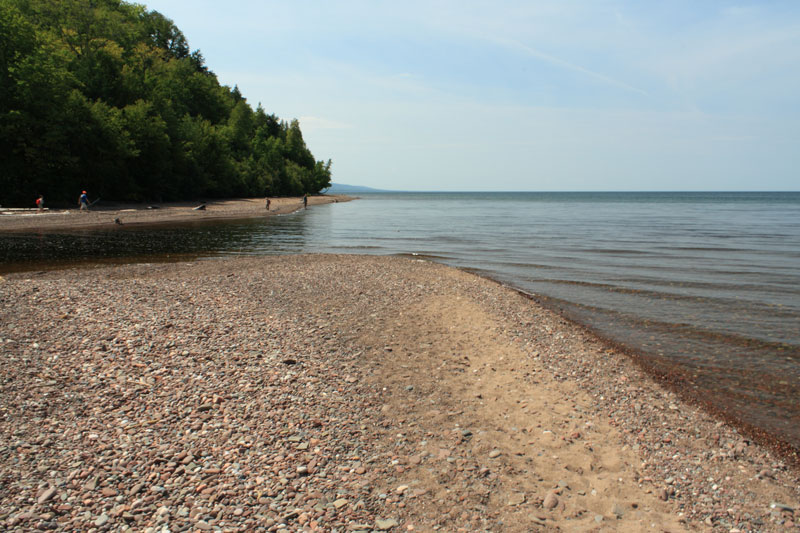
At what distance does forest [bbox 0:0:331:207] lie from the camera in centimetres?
Answer: 4659

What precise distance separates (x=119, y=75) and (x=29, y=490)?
70.3 meters

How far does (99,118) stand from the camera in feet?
169

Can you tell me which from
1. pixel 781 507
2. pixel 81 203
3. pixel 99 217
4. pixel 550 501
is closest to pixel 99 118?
pixel 81 203

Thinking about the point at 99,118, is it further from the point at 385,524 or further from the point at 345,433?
the point at 385,524

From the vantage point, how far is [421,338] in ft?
36.3

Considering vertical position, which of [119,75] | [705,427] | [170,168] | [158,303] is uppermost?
[119,75]

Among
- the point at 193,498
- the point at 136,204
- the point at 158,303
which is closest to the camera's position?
the point at 193,498

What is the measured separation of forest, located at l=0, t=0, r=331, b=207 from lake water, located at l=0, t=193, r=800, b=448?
21.6 m

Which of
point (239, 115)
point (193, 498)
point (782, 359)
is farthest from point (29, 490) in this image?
point (239, 115)

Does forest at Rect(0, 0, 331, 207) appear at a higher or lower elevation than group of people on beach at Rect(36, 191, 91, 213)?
higher

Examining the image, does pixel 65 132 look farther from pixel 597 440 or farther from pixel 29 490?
pixel 597 440

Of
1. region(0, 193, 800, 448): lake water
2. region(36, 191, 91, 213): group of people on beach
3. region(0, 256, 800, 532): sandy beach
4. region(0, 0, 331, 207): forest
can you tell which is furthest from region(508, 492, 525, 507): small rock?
region(0, 0, 331, 207): forest

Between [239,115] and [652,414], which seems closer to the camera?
[652,414]

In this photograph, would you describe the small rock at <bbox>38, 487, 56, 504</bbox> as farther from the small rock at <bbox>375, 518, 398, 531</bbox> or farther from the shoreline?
the shoreline
